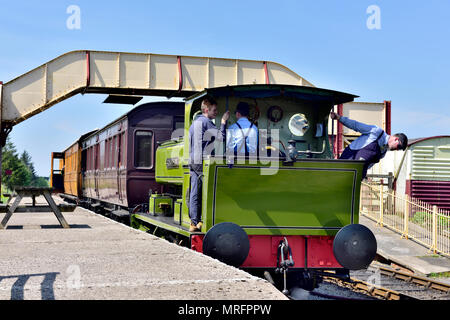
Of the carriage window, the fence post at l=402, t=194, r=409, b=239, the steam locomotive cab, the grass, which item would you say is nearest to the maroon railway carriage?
the carriage window

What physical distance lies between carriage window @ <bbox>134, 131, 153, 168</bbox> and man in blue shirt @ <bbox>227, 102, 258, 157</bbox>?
5.22m

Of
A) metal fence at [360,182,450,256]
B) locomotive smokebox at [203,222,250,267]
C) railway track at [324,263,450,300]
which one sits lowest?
railway track at [324,263,450,300]

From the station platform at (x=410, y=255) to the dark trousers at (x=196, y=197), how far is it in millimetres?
7063

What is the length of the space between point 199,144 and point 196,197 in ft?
2.28

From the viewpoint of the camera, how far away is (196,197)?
680 centimetres

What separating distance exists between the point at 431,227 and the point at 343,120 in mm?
8930

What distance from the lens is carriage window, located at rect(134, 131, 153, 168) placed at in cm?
1195

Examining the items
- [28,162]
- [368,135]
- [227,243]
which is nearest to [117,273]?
[227,243]

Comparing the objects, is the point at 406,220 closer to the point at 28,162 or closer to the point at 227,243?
the point at 227,243

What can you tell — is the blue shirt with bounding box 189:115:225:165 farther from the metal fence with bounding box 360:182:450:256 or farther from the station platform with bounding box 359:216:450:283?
the metal fence with bounding box 360:182:450:256

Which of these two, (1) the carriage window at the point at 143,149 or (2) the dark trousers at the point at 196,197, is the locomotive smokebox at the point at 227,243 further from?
(1) the carriage window at the point at 143,149
